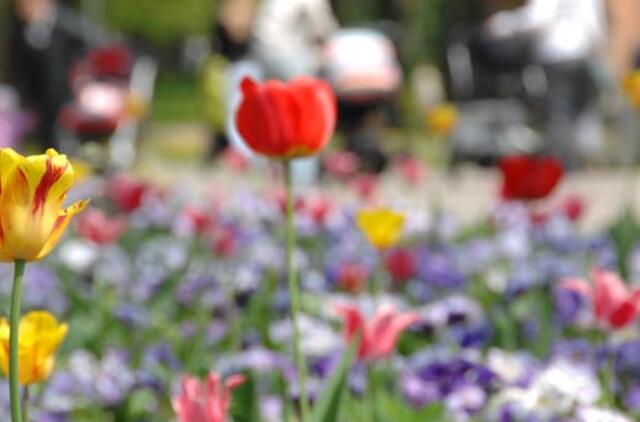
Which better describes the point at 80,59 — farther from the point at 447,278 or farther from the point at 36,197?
the point at 36,197

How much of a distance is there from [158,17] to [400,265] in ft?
96.2

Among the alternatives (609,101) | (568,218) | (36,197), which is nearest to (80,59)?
(609,101)

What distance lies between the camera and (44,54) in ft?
38.1

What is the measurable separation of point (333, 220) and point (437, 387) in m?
2.61

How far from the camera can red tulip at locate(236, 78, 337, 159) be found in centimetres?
176

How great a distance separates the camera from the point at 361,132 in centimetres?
1012

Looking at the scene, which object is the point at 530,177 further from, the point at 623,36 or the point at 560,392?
the point at 623,36

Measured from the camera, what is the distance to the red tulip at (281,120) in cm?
176

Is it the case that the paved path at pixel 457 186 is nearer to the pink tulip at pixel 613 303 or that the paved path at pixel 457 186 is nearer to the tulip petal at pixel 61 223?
the pink tulip at pixel 613 303

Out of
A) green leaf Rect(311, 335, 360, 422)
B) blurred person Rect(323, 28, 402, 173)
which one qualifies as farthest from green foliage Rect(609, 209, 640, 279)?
blurred person Rect(323, 28, 402, 173)

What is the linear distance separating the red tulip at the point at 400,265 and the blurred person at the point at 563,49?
5971 millimetres

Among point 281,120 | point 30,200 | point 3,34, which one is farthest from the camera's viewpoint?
point 3,34

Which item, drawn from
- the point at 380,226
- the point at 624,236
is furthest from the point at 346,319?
the point at 624,236

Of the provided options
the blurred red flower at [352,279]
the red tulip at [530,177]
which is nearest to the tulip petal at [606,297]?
the red tulip at [530,177]
